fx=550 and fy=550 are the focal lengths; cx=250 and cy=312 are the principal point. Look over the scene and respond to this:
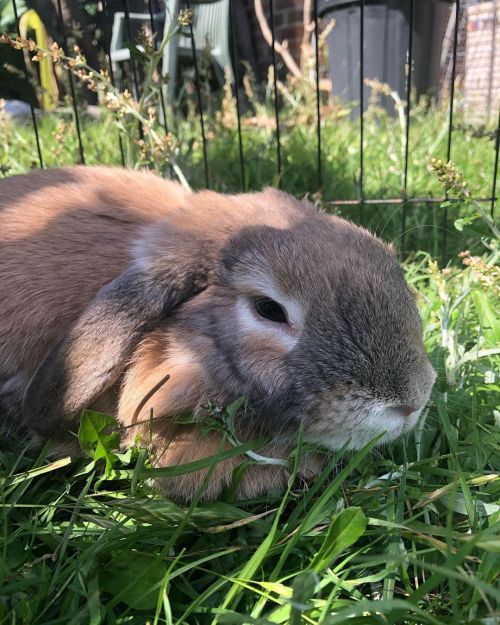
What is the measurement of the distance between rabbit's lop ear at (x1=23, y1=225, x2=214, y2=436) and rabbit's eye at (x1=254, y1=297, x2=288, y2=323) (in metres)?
0.22

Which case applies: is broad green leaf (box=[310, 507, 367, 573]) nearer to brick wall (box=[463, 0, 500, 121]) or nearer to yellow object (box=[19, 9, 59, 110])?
yellow object (box=[19, 9, 59, 110])

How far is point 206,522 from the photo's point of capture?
140cm

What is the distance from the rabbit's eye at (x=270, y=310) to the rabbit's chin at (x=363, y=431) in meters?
0.31

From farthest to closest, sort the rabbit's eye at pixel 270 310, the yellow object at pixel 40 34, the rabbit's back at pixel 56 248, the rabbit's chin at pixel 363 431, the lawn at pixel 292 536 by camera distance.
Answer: the yellow object at pixel 40 34 → the rabbit's back at pixel 56 248 → the rabbit's eye at pixel 270 310 → the rabbit's chin at pixel 363 431 → the lawn at pixel 292 536

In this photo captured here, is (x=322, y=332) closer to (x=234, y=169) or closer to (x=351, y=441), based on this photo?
(x=351, y=441)

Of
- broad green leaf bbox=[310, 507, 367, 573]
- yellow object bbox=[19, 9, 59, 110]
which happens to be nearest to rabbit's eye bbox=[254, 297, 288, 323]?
broad green leaf bbox=[310, 507, 367, 573]

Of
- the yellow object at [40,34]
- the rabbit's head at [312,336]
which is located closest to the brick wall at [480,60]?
the yellow object at [40,34]

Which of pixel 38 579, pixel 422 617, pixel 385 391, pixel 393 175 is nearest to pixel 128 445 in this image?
pixel 38 579

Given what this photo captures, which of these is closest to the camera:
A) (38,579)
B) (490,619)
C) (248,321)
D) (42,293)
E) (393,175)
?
(490,619)

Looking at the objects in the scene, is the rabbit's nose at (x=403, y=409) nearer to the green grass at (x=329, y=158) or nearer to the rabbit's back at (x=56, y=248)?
the rabbit's back at (x=56, y=248)

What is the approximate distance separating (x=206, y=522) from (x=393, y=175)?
134 inches

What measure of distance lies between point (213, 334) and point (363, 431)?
0.47 meters

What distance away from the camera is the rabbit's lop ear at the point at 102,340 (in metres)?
1.44

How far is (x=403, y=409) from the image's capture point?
4.48 feet
